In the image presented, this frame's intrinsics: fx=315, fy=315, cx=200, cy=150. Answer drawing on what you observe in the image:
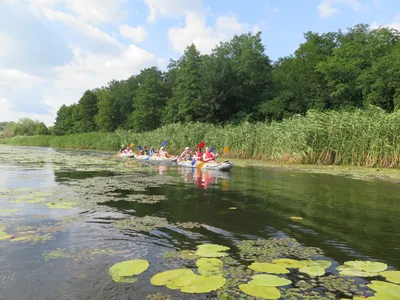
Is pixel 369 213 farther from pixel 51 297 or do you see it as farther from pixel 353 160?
pixel 353 160

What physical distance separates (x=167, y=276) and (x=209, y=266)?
45cm

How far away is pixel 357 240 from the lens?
4.00 m

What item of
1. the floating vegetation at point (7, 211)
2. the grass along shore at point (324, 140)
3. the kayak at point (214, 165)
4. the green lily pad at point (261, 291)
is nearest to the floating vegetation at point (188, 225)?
the green lily pad at point (261, 291)

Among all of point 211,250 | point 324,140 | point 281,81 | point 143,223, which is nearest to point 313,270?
point 211,250

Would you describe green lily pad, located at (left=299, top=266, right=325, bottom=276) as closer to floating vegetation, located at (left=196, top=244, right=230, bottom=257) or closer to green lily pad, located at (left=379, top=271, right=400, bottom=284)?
green lily pad, located at (left=379, top=271, right=400, bottom=284)

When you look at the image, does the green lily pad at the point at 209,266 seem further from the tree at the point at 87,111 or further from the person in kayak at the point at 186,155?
the tree at the point at 87,111

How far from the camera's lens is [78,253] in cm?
342

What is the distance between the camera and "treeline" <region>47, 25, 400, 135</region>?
29531mm

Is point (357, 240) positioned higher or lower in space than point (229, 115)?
lower

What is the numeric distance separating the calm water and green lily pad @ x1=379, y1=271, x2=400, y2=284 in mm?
343

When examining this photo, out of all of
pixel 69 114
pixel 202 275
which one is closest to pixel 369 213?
pixel 202 275

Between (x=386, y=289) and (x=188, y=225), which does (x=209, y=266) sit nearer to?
(x=386, y=289)

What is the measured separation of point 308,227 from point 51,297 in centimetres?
349

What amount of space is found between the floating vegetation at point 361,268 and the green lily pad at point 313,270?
18 centimetres
